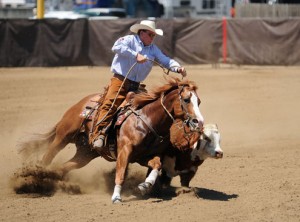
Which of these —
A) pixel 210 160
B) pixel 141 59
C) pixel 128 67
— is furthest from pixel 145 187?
pixel 210 160

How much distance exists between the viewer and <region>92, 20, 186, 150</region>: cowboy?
8273mm

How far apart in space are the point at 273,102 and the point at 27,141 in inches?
336

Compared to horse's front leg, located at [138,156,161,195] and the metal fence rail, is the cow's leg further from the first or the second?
the metal fence rail

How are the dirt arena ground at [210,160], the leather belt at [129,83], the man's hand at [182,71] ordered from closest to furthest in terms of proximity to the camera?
the dirt arena ground at [210,160] < the man's hand at [182,71] < the leather belt at [129,83]

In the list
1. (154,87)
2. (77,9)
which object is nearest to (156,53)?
(154,87)

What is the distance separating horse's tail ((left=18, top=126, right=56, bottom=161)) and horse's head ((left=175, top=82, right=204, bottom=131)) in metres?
2.44

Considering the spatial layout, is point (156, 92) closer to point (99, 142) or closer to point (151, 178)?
point (99, 142)

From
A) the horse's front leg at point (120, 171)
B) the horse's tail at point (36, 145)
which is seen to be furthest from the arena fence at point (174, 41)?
the horse's front leg at point (120, 171)

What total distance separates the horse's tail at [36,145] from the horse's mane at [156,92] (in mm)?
1749

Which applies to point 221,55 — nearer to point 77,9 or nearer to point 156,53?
point 77,9

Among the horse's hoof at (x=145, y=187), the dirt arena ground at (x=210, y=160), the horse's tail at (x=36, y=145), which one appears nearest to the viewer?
the dirt arena ground at (x=210, y=160)

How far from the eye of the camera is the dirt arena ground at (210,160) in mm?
7328

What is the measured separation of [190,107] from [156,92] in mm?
636

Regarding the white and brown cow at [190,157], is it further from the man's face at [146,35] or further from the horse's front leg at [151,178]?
the man's face at [146,35]
